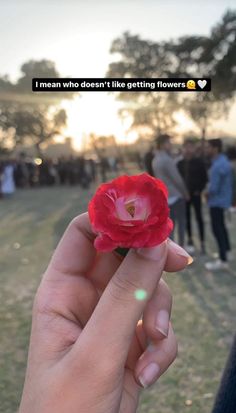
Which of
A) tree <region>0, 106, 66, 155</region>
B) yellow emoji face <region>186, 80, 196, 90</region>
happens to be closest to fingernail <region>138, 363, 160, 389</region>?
yellow emoji face <region>186, 80, 196, 90</region>

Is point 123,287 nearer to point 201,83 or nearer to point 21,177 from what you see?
point 201,83

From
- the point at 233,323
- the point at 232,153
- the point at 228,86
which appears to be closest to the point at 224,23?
the point at 228,86

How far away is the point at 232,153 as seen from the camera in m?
19.9

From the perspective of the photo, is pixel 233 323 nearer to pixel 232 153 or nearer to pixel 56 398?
pixel 56 398

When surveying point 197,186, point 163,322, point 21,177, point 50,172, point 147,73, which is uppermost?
point 147,73

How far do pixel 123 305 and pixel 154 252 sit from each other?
0.10 m

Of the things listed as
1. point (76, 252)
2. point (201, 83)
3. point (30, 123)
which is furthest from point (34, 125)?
point (76, 252)

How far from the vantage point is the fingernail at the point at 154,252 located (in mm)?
741

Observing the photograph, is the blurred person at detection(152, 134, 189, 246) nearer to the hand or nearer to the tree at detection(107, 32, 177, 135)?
the hand

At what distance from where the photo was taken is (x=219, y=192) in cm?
536

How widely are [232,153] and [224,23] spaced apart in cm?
664

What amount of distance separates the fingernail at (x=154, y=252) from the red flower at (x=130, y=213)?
0.04m

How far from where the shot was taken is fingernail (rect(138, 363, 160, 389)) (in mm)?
823

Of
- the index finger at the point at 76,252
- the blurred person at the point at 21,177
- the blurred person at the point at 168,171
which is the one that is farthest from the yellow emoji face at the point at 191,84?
the blurred person at the point at 21,177
